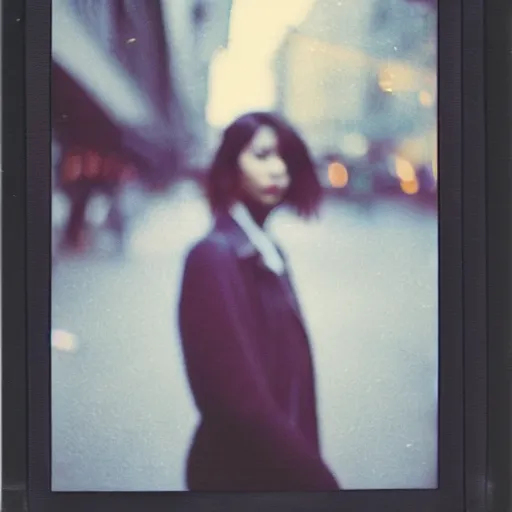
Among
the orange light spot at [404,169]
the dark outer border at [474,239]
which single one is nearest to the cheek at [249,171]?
the orange light spot at [404,169]

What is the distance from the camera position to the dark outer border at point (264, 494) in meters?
1.60

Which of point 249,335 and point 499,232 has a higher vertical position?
point 499,232

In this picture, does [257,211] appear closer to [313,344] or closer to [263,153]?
[263,153]

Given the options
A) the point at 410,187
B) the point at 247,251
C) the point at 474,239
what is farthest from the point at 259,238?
the point at 474,239

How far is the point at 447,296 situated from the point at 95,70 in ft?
2.52

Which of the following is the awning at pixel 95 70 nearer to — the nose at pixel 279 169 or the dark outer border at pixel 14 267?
the dark outer border at pixel 14 267

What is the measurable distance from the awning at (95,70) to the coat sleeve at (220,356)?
0.91 ft

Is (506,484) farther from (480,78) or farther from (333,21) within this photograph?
(333,21)

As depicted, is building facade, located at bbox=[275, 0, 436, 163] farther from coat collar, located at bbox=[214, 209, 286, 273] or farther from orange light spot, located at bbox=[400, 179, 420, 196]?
coat collar, located at bbox=[214, 209, 286, 273]

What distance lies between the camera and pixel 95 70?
63.2 inches

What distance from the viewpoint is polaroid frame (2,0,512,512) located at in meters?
1.61

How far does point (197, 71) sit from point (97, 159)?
243 mm

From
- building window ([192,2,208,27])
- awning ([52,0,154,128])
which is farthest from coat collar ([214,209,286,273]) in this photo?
building window ([192,2,208,27])

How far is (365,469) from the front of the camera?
1624 mm
